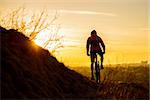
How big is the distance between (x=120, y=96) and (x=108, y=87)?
1.53 metres

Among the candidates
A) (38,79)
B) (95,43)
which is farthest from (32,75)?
(95,43)

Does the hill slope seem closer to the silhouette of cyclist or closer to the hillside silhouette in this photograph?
the hillside silhouette

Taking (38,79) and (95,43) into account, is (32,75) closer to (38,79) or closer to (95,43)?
(38,79)

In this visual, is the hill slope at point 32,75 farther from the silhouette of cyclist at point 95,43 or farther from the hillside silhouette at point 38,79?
the silhouette of cyclist at point 95,43

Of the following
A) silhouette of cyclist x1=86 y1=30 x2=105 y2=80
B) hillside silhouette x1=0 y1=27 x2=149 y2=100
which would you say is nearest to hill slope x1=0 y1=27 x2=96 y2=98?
hillside silhouette x1=0 y1=27 x2=149 y2=100

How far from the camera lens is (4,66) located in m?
15.5

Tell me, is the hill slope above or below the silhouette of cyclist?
below

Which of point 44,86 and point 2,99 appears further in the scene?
point 44,86

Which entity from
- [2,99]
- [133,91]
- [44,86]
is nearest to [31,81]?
[44,86]

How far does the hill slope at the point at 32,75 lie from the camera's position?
49.9 ft

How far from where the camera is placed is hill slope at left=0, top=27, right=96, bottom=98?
49.9 ft

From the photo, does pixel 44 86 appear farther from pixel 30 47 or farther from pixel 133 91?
pixel 133 91

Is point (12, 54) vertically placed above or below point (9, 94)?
above

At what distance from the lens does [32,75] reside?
16172mm
